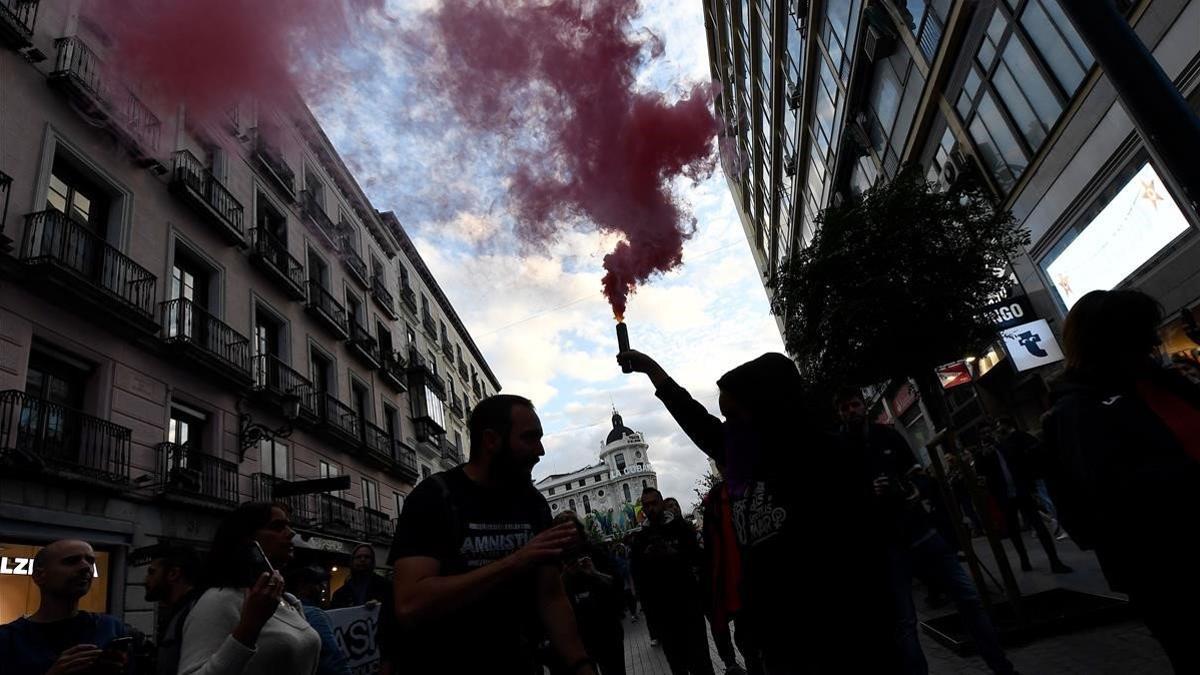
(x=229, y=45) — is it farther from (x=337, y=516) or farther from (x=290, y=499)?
(x=337, y=516)

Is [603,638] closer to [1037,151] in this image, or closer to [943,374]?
[1037,151]

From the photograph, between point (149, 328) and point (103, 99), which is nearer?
point (149, 328)

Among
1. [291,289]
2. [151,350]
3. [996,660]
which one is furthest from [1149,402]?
[291,289]

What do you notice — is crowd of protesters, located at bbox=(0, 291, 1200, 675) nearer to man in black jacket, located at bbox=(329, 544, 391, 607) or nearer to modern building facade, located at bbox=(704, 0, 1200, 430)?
man in black jacket, located at bbox=(329, 544, 391, 607)

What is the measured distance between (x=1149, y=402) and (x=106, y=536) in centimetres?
1151

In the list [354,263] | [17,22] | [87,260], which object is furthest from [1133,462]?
[354,263]

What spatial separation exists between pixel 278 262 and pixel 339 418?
4.50 meters

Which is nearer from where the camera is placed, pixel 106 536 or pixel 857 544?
pixel 857 544

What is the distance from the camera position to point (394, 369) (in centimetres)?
2192

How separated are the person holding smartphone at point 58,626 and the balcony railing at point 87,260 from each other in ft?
25.3

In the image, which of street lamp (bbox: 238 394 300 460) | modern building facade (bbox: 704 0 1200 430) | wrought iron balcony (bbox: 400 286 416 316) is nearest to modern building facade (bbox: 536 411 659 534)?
wrought iron balcony (bbox: 400 286 416 316)

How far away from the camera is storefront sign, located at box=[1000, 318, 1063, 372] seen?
12102mm

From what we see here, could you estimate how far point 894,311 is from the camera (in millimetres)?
8062

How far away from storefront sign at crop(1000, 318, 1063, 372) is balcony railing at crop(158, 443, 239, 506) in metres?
15.7
